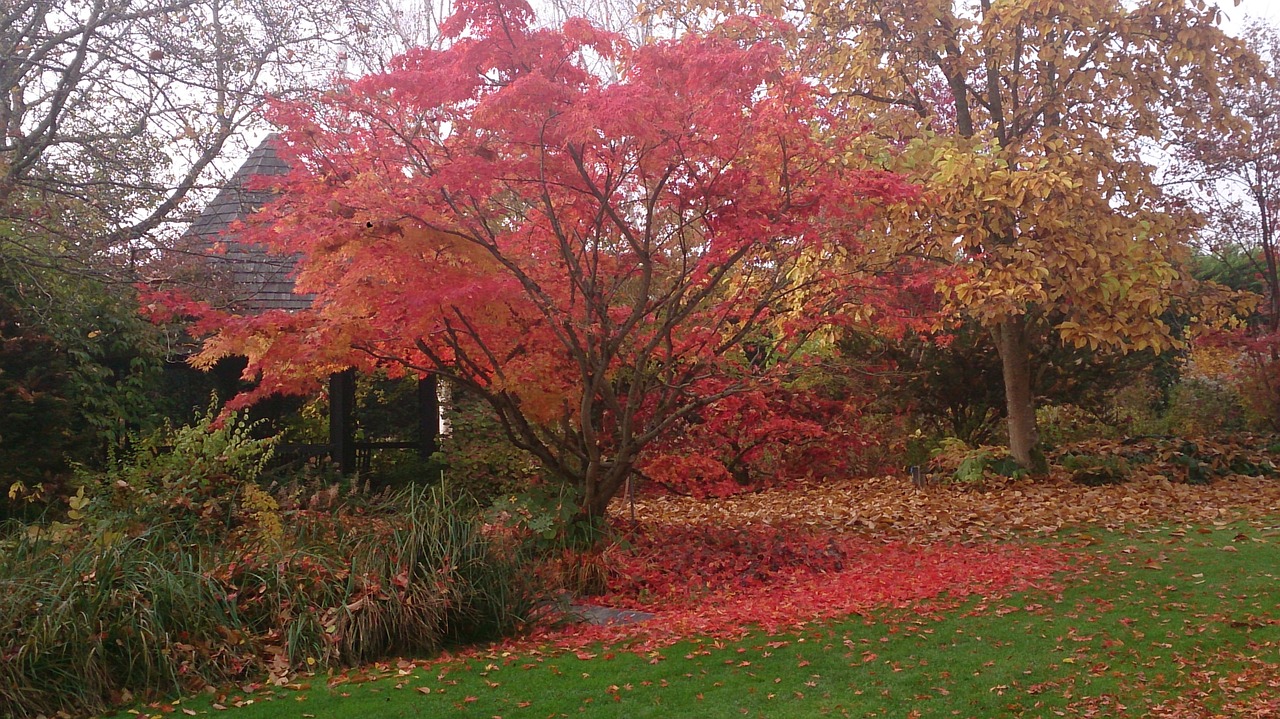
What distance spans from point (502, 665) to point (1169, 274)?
7.70m

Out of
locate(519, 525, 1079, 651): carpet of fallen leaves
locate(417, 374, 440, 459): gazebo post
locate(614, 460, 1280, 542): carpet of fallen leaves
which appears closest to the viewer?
locate(519, 525, 1079, 651): carpet of fallen leaves

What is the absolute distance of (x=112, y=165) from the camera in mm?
8984

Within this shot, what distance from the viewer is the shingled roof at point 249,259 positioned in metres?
9.97

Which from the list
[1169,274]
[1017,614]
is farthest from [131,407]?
[1169,274]

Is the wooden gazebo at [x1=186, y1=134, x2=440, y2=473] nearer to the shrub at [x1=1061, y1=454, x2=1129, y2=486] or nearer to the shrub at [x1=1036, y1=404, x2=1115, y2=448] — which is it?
the shrub at [x1=1061, y1=454, x2=1129, y2=486]

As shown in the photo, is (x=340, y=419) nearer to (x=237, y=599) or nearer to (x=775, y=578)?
(x=775, y=578)

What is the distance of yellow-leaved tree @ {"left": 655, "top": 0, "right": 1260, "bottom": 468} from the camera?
31.7 ft

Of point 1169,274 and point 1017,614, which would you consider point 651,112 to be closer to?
point 1017,614

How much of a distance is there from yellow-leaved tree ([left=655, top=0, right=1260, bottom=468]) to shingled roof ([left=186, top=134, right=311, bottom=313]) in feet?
16.3

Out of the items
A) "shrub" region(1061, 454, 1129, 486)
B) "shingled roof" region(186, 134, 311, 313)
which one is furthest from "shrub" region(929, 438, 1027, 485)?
"shingled roof" region(186, 134, 311, 313)

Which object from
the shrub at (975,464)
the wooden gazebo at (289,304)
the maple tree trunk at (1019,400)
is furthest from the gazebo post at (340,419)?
the maple tree trunk at (1019,400)

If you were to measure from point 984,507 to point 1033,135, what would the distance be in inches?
160

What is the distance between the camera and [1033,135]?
436 inches

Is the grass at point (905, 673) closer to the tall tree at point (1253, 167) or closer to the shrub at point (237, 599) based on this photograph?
the shrub at point (237, 599)
